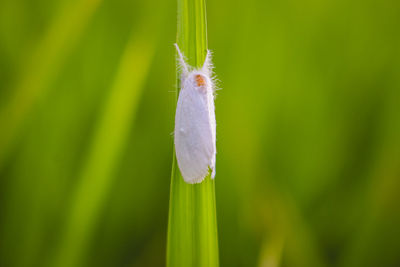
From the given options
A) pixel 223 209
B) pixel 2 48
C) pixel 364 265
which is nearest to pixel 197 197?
pixel 223 209

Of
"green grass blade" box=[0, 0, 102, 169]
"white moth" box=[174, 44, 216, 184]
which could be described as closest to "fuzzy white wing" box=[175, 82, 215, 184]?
"white moth" box=[174, 44, 216, 184]

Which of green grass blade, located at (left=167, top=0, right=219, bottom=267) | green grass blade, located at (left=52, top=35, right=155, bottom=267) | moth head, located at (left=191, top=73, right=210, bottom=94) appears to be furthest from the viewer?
green grass blade, located at (left=52, top=35, right=155, bottom=267)

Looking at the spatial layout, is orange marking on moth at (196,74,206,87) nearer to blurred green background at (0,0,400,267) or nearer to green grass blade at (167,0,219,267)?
green grass blade at (167,0,219,267)

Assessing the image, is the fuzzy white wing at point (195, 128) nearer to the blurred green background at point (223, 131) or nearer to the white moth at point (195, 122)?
the white moth at point (195, 122)

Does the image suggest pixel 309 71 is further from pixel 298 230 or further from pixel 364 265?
pixel 364 265

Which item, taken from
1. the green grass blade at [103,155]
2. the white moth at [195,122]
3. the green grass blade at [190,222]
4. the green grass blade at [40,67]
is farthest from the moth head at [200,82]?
the green grass blade at [40,67]

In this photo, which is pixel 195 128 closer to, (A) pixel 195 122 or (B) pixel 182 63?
(A) pixel 195 122
